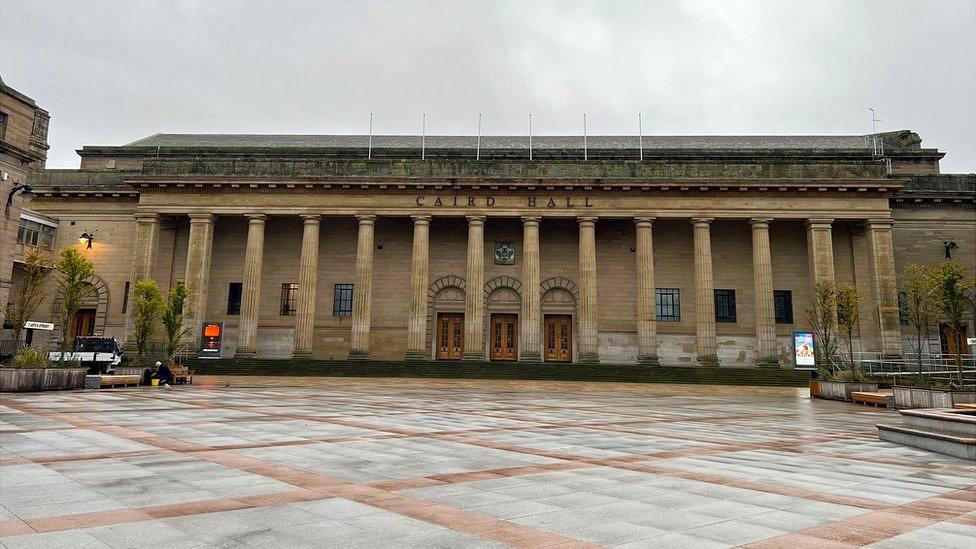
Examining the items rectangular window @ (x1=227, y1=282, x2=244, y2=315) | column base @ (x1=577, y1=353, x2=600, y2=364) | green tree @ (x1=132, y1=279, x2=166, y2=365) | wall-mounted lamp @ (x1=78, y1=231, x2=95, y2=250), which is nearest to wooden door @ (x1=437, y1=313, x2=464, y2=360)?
column base @ (x1=577, y1=353, x2=600, y2=364)

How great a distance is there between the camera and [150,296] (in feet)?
83.6

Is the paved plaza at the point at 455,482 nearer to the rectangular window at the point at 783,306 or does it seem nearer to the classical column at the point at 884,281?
the classical column at the point at 884,281

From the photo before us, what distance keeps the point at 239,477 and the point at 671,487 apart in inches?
198

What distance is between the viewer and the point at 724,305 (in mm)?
37031

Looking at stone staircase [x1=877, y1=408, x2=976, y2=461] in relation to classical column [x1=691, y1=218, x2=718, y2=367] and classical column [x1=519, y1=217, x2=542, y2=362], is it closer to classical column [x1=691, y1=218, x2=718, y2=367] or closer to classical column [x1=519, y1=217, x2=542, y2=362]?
classical column [x1=691, y1=218, x2=718, y2=367]

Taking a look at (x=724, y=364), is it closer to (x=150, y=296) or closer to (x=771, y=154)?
(x=771, y=154)

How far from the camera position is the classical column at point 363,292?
34562 mm

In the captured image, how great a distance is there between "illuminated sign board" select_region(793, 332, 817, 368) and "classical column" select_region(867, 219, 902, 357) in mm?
6674

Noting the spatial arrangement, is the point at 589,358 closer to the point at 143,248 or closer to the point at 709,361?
the point at 709,361

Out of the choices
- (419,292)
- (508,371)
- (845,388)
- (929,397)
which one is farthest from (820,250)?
(419,292)

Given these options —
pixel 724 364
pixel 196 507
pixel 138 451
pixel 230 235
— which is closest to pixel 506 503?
pixel 196 507

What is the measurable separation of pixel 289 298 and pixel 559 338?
18.0 metres

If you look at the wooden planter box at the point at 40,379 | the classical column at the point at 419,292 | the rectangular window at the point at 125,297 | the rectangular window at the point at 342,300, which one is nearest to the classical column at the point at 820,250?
the classical column at the point at 419,292

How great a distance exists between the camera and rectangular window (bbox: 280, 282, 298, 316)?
3794 centimetres
